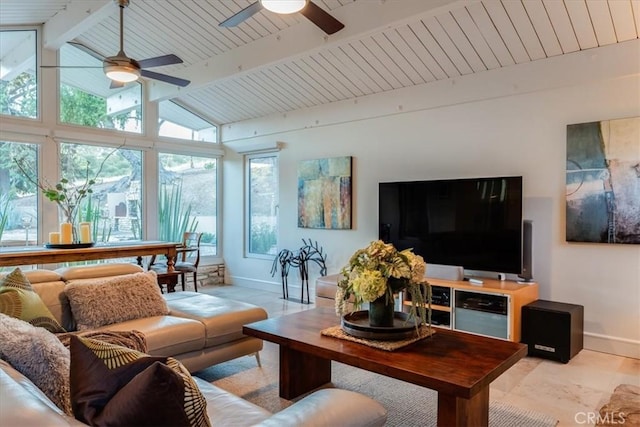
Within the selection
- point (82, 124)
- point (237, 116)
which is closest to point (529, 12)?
point (237, 116)

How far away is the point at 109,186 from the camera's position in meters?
5.96

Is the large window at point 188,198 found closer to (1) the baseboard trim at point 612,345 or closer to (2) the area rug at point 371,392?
(2) the area rug at point 371,392

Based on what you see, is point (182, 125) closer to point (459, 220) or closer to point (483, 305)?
point (459, 220)

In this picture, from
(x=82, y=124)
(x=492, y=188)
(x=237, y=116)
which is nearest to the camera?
(x=492, y=188)

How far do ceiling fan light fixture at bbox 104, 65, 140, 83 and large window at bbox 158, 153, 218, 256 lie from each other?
284 centimetres

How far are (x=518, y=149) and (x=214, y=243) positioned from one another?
5104 mm

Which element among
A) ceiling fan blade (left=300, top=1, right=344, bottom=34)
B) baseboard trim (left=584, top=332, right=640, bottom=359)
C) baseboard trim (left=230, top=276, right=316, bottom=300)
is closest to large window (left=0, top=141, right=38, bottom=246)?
baseboard trim (left=230, top=276, right=316, bottom=300)

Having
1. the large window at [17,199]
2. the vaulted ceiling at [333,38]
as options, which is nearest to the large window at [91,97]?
the vaulted ceiling at [333,38]

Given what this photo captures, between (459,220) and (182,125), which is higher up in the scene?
(182,125)

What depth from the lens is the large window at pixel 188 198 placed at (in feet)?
21.7

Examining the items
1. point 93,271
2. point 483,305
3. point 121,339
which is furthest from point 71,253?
point 483,305

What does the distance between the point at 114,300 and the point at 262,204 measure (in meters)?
3.99

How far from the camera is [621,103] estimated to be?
359 centimetres

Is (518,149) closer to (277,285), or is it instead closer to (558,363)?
(558,363)
